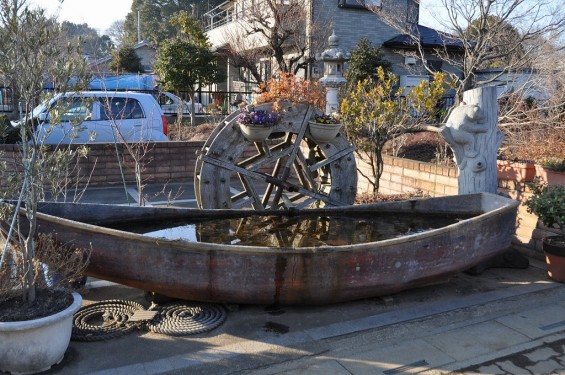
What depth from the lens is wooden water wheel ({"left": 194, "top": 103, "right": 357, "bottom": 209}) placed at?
6.22 meters

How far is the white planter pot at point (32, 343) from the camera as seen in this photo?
3.26 metres

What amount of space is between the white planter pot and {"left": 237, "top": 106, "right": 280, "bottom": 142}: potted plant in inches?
127

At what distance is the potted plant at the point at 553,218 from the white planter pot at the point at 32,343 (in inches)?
180

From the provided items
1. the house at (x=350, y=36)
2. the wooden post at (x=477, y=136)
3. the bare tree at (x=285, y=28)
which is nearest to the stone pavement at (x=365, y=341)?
the wooden post at (x=477, y=136)

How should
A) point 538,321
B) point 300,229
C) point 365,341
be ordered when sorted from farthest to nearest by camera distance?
point 300,229, point 538,321, point 365,341

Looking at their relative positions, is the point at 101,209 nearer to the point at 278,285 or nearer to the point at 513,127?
the point at 278,285

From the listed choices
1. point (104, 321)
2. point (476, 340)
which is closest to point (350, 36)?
point (476, 340)

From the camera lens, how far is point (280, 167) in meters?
7.04

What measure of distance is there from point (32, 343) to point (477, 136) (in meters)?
4.94

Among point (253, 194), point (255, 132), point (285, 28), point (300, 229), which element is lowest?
point (300, 229)

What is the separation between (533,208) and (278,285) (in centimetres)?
301

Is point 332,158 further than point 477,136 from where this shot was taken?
Yes

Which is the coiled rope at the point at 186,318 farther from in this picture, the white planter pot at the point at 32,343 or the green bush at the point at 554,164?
the green bush at the point at 554,164

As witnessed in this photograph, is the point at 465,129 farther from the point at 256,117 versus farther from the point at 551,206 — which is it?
the point at 256,117
